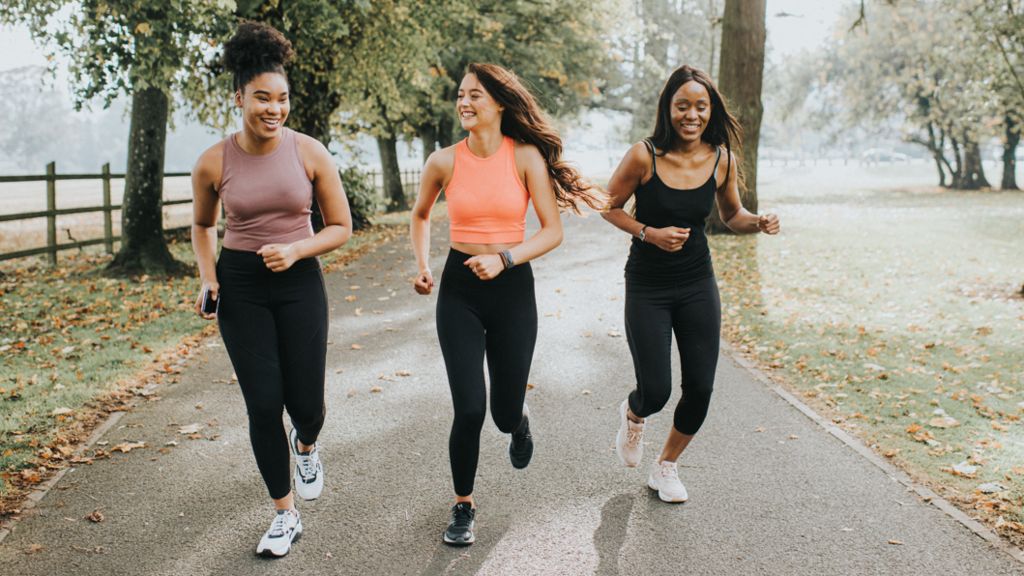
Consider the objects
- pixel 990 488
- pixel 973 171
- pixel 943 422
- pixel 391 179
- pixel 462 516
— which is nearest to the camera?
pixel 462 516

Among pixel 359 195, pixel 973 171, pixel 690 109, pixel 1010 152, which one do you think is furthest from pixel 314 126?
pixel 973 171

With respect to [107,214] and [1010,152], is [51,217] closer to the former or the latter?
[107,214]

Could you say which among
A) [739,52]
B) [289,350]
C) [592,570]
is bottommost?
[592,570]

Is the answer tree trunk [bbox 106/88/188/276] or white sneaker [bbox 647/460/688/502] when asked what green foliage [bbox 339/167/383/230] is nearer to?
tree trunk [bbox 106/88/188/276]

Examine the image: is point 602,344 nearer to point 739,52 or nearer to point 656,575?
point 656,575

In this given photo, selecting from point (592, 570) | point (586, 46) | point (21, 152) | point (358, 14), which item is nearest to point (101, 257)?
point (358, 14)

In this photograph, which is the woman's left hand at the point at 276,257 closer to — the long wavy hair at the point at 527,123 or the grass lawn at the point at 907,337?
the long wavy hair at the point at 527,123

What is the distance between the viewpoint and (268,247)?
3564 mm

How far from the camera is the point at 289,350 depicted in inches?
151

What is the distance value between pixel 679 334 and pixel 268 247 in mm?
2121

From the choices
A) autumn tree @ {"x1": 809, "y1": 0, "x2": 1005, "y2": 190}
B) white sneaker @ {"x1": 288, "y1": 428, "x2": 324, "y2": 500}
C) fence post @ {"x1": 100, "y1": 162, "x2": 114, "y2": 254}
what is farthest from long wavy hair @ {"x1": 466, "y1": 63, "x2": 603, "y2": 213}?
autumn tree @ {"x1": 809, "y1": 0, "x2": 1005, "y2": 190}

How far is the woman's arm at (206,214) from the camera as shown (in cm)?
368

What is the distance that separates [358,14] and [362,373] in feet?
36.6

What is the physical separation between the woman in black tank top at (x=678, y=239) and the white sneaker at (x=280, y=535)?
1890 mm
